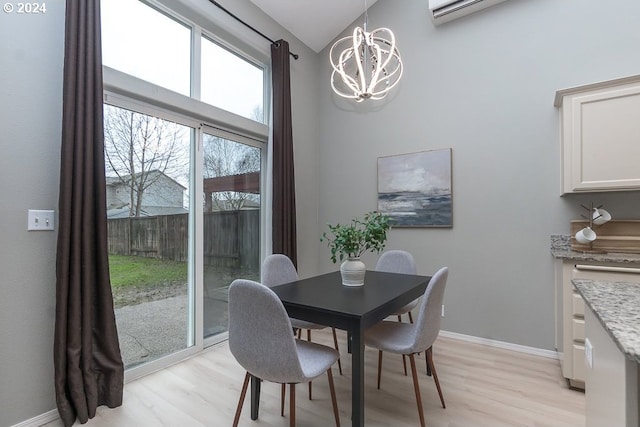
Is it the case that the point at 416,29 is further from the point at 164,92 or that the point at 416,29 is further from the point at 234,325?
Result: the point at 234,325

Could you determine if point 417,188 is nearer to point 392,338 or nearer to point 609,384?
point 392,338

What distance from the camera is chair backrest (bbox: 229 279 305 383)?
A: 4.42 ft

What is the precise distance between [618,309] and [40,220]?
2.66 meters

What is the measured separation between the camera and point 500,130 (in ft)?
9.50

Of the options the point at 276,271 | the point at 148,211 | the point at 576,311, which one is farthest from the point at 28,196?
the point at 576,311

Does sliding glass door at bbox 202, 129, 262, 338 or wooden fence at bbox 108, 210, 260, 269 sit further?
sliding glass door at bbox 202, 129, 262, 338

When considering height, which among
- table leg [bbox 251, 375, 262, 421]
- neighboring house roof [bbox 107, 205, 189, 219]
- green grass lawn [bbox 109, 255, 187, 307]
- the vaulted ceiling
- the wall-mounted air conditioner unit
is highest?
the vaulted ceiling

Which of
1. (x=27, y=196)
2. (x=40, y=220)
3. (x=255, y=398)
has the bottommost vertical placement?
(x=255, y=398)

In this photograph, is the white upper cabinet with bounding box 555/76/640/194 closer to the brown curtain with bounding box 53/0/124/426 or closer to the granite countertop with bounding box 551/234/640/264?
the granite countertop with bounding box 551/234/640/264

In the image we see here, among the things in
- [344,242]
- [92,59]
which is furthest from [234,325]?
[92,59]

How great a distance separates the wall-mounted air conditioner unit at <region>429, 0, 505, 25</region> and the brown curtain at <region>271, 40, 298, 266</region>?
5.08ft

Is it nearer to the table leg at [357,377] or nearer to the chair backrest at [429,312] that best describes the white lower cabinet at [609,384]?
the chair backrest at [429,312]

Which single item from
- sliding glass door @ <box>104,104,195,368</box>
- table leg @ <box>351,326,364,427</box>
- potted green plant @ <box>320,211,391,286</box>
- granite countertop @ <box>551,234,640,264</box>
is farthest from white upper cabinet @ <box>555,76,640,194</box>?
sliding glass door @ <box>104,104,195,368</box>

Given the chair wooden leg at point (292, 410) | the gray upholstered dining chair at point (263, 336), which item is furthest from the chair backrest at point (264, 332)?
the chair wooden leg at point (292, 410)
